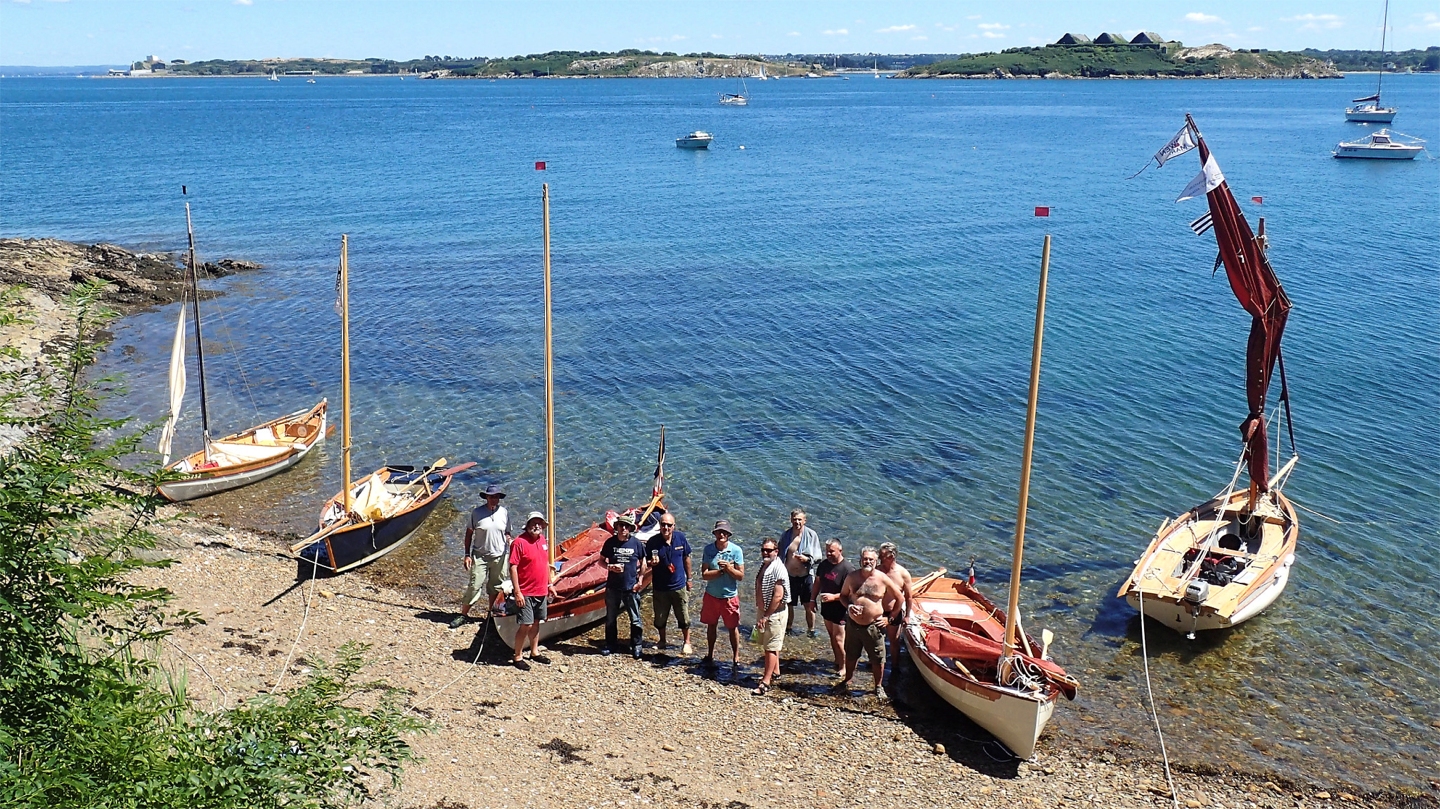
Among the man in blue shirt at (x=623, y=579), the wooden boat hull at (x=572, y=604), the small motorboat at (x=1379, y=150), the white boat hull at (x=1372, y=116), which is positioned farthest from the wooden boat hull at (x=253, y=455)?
the white boat hull at (x=1372, y=116)

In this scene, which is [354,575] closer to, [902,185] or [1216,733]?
[1216,733]

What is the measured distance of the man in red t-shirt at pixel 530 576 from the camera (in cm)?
1395

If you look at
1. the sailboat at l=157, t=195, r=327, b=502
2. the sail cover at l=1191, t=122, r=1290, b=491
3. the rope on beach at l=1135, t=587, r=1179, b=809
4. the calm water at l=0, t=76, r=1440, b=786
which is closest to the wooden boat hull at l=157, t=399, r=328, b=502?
the sailboat at l=157, t=195, r=327, b=502

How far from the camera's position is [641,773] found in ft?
39.2

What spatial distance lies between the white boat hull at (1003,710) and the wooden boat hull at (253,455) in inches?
566

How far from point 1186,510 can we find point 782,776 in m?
12.1

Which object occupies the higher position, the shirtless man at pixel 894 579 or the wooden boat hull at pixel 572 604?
the shirtless man at pixel 894 579

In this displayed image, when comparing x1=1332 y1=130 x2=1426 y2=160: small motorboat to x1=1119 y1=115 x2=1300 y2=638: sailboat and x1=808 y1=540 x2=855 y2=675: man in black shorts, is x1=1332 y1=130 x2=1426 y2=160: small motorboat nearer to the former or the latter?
x1=1119 y1=115 x2=1300 y2=638: sailboat

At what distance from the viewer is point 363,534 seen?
17.8 meters

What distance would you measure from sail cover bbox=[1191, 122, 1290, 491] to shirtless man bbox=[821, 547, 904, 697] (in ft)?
25.8

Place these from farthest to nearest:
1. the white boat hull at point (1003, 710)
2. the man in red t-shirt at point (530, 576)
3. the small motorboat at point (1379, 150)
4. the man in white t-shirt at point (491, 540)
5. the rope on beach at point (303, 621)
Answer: the small motorboat at point (1379, 150) < the man in white t-shirt at point (491, 540) < the man in red t-shirt at point (530, 576) < the rope on beach at point (303, 621) < the white boat hull at point (1003, 710)

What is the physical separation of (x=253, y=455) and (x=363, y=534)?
19.8ft

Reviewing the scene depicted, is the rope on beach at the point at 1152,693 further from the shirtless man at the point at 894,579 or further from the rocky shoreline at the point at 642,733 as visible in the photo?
the shirtless man at the point at 894,579

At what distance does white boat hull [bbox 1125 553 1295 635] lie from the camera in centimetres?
1560
